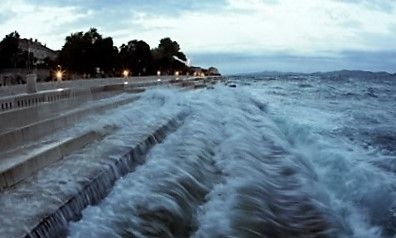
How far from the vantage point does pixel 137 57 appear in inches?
4134

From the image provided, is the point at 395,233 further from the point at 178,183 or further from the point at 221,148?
the point at 221,148

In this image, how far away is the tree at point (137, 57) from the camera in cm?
10307

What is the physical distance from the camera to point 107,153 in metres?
9.97

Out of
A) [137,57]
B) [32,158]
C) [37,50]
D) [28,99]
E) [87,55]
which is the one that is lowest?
[32,158]

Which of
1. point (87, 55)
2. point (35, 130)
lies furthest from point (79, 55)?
point (35, 130)

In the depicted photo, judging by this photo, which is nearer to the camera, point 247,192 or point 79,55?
point 247,192

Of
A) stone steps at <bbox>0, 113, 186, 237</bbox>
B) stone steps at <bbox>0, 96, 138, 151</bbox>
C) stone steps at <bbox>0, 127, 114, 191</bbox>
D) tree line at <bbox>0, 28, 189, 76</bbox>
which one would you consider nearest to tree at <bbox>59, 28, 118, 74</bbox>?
tree line at <bbox>0, 28, 189, 76</bbox>

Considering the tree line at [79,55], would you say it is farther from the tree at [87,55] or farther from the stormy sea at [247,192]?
the stormy sea at [247,192]

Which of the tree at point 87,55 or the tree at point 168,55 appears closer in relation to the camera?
the tree at point 87,55

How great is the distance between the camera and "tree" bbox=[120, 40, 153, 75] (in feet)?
338

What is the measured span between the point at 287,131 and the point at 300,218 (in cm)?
1165

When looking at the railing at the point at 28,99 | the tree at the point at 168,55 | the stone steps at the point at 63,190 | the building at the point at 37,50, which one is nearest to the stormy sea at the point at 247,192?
the stone steps at the point at 63,190

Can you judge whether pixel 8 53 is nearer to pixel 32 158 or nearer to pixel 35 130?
pixel 35 130

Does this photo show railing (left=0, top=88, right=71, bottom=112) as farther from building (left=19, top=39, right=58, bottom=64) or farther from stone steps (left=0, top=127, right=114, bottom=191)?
building (left=19, top=39, right=58, bottom=64)
